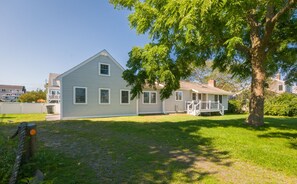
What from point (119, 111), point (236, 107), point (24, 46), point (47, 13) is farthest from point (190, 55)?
point (236, 107)

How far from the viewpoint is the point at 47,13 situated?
11.7m

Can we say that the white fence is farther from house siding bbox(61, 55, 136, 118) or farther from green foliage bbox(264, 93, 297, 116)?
green foliage bbox(264, 93, 297, 116)

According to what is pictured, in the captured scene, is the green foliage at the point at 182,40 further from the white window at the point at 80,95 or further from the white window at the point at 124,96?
the white window at the point at 124,96

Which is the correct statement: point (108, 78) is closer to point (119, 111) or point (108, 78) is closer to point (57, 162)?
point (119, 111)

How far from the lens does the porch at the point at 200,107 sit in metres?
21.4

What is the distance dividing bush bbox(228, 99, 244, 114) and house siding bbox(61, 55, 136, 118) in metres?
16.5

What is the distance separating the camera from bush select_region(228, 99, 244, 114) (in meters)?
27.5

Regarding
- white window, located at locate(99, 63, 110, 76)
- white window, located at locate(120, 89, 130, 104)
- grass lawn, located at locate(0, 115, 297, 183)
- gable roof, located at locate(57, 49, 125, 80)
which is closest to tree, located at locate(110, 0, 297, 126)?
grass lawn, located at locate(0, 115, 297, 183)

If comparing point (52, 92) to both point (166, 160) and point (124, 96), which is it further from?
point (166, 160)

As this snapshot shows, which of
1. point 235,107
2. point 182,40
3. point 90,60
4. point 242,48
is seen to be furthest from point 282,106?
point 90,60

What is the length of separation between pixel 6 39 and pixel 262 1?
14.3 m

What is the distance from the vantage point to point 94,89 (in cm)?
1702

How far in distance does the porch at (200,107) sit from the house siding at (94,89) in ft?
22.8

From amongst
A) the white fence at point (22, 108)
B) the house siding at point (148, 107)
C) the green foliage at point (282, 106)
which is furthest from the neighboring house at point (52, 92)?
the green foliage at point (282, 106)
